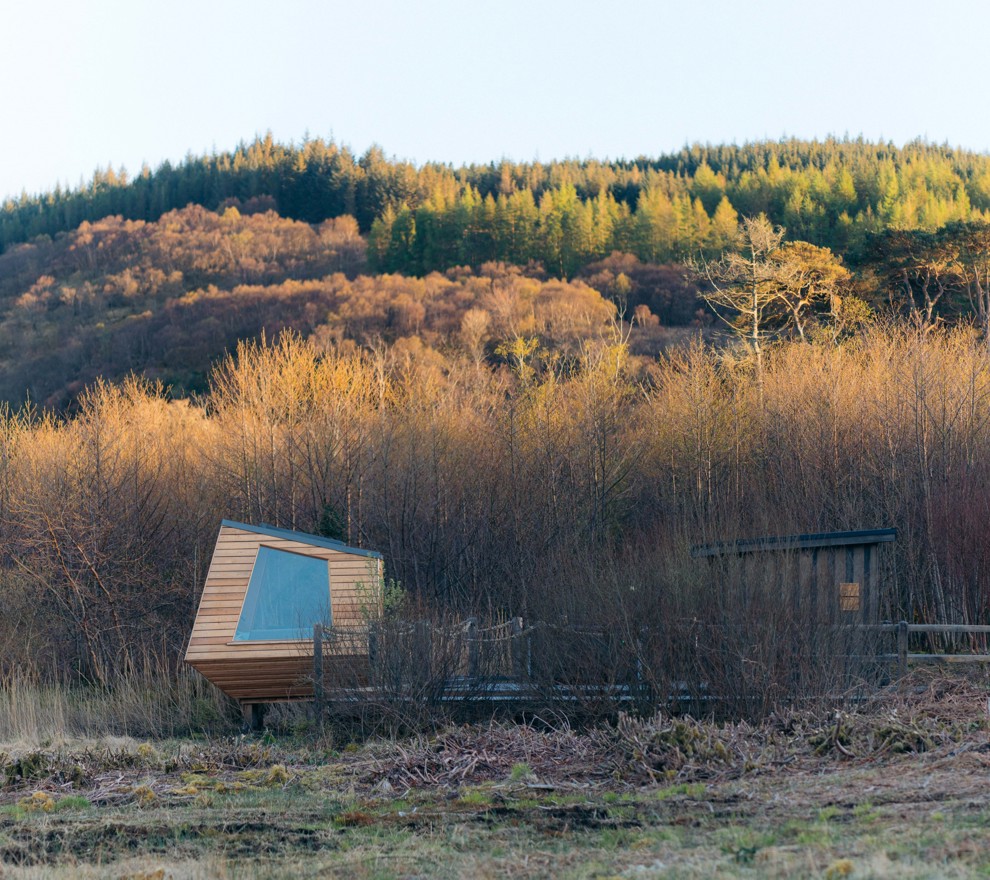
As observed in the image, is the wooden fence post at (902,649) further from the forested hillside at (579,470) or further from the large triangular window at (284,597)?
the large triangular window at (284,597)

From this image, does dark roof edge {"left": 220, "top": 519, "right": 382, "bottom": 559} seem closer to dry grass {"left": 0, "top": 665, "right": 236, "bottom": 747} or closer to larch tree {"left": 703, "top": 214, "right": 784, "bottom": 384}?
dry grass {"left": 0, "top": 665, "right": 236, "bottom": 747}

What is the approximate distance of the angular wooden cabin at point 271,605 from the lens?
1514cm

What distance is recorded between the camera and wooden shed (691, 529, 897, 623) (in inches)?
518

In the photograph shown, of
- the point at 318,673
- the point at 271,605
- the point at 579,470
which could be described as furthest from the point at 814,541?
the point at 579,470

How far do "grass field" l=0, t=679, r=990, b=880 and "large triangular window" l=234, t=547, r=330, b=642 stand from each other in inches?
82.3

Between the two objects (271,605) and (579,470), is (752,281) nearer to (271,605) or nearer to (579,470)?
(579,470)

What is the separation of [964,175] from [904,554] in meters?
90.9

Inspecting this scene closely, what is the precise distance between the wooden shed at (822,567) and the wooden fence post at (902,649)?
14.1 inches

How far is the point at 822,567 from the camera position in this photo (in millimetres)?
14758

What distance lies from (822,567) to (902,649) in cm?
148

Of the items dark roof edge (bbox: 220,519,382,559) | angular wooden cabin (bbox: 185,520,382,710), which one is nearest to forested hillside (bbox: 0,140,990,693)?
angular wooden cabin (bbox: 185,520,382,710)

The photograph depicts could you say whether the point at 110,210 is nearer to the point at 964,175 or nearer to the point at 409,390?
the point at 964,175

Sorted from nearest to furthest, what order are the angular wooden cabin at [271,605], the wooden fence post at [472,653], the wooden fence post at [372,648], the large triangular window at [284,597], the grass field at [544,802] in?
1. the grass field at [544,802]
2. the wooden fence post at [372,648]
3. the wooden fence post at [472,653]
4. the angular wooden cabin at [271,605]
5. the large triangular window at [284,597]

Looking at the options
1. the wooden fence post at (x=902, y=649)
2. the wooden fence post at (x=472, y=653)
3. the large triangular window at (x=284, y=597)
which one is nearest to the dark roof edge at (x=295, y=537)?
the large triangular window at (x=284, y=597)
